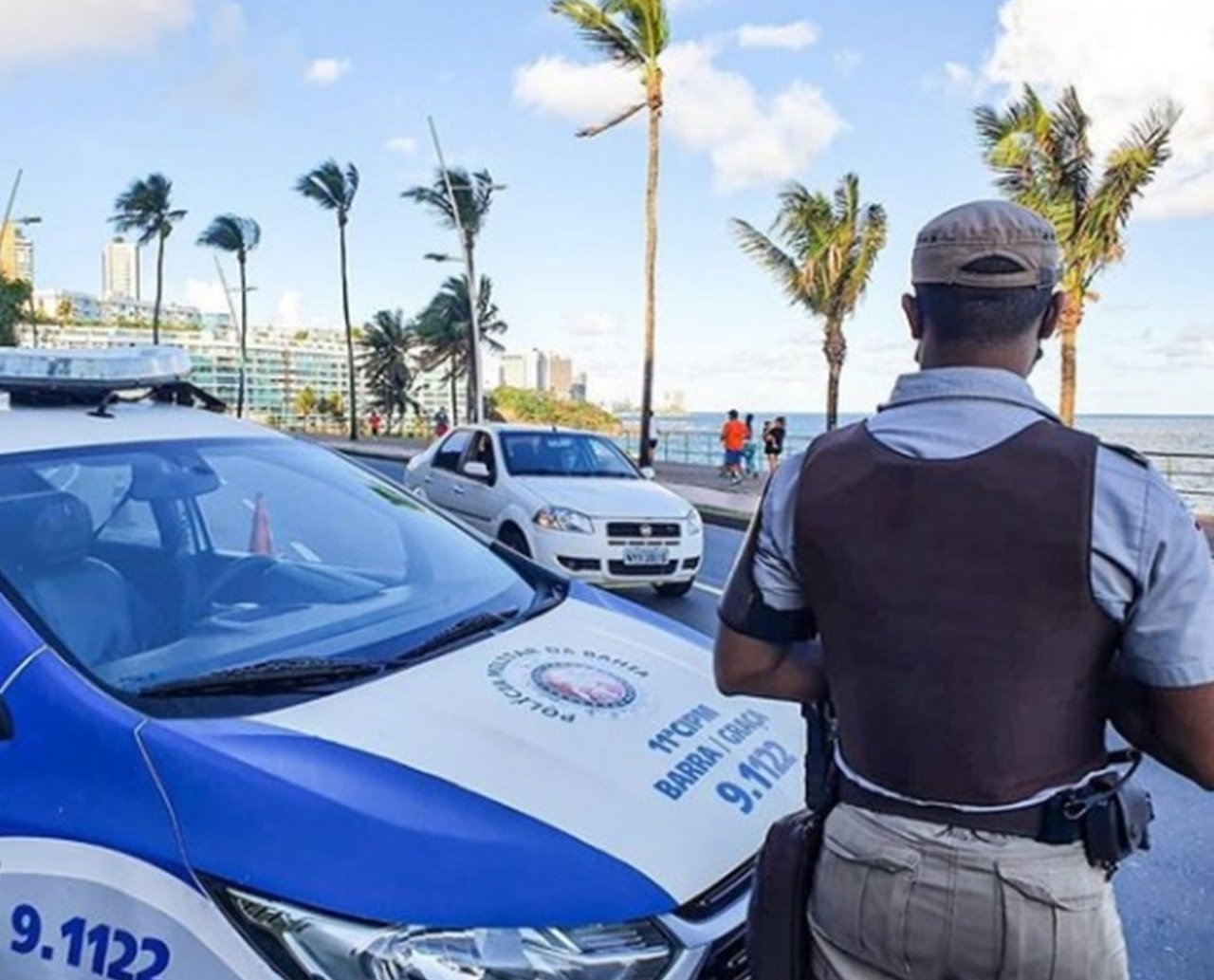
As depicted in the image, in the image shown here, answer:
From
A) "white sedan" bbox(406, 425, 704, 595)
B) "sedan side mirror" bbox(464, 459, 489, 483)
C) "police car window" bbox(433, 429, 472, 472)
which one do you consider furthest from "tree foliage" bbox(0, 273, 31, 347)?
"sedan side mirror" bbox(464, 459, 489, 483)

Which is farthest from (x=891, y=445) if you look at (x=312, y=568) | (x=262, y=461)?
(x=262, y=461)

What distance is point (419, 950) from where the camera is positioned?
5.26 feet

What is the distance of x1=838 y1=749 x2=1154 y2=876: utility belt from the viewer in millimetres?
1462

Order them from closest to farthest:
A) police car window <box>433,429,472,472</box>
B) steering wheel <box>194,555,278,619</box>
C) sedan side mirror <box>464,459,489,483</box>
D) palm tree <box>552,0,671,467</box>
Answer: steering wheel <box>194,555,278,619</box>, sedan side mirror <box>464,459,489,483</box>, police car window <box>433,429,472,472</box>, palm tree <box>552,0,671,467</box>

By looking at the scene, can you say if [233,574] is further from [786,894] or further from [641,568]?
[641,568]

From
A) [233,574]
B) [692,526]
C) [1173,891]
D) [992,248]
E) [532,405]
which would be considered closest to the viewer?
[992,248]

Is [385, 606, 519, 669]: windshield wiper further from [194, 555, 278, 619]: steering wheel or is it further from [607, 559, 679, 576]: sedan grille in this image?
[607, 559, 679, 576]: sedan grille

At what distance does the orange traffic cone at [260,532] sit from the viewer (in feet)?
9.97

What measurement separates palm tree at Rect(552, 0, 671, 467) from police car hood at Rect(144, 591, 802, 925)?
21079mm

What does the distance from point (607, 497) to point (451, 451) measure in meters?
2.43

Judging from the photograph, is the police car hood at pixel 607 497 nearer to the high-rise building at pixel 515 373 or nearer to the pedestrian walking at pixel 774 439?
the pedestrian walking at pixel 774 439

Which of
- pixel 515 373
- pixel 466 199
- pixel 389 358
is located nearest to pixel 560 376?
pixel 515 373

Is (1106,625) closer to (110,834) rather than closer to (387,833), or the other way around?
(387,833)

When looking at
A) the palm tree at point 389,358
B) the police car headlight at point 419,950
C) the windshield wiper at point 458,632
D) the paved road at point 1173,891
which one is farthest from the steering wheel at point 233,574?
the palm tree at point 389,358
